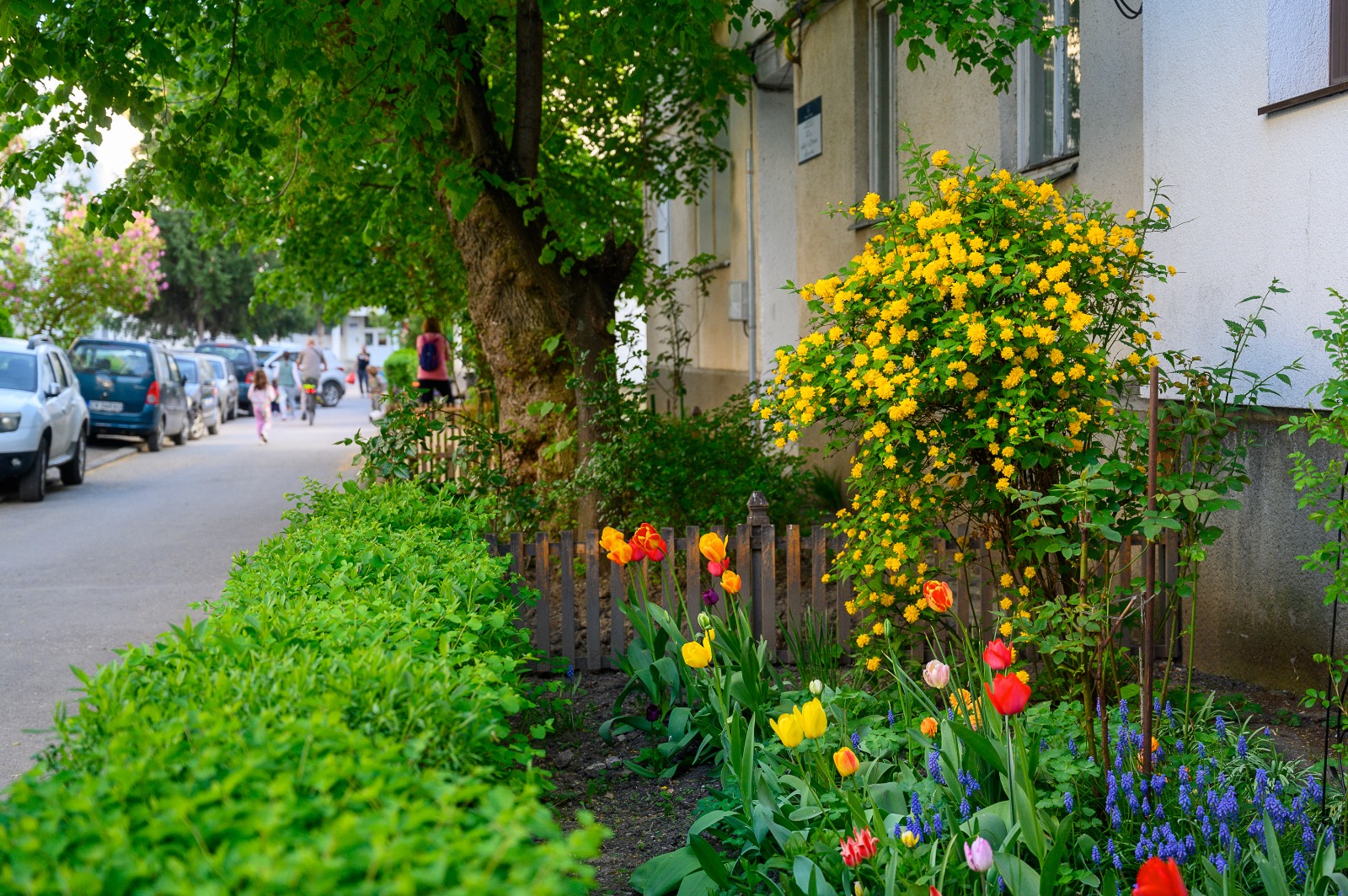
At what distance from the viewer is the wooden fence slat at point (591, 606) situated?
618cm

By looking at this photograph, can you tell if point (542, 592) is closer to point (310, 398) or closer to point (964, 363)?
point (964, 363)

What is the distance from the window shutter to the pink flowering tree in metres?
25.0

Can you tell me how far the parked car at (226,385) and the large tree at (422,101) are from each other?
2284cm

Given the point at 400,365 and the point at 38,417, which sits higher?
the point at 400,365

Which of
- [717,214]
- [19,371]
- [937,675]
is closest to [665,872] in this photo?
[937,675]

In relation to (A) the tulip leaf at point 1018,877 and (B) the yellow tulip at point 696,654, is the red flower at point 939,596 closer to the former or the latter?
(B) the yellow tulip at point 696,654

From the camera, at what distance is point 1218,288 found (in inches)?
215

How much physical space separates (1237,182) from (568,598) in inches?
137

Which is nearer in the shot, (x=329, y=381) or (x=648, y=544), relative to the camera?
(x=648, y=544)

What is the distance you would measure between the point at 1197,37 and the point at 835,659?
312 cm

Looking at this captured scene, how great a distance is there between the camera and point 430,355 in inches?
634

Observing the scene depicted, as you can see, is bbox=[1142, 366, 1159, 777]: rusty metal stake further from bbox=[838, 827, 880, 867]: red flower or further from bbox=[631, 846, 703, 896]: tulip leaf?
bbox=[631, 846, 703, 896]: tulip leaf

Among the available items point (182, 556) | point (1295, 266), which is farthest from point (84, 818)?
point (182, 556)

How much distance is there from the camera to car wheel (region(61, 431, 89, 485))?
16.4 metres
